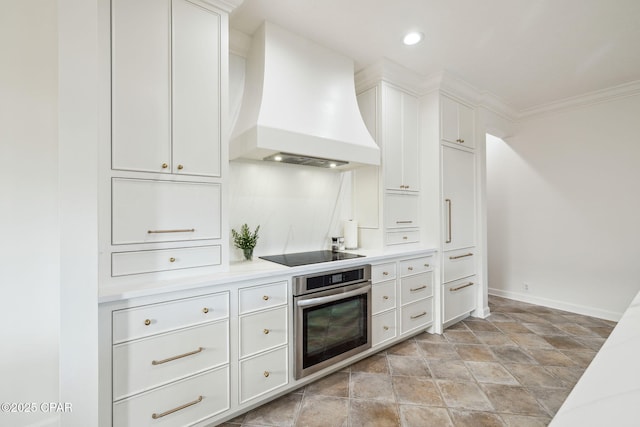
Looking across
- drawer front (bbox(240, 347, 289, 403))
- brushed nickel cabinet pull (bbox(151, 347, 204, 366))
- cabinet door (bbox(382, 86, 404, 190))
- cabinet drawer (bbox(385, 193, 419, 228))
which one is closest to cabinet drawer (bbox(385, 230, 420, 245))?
cabinet drawer (bbox(385, 193, 419, 228))

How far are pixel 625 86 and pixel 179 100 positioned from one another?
4.71 meters

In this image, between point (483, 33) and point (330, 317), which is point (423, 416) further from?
point (483, 33)

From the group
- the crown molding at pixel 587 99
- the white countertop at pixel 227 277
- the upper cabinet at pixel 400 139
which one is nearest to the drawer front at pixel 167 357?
the white countertop at pixel 227 277

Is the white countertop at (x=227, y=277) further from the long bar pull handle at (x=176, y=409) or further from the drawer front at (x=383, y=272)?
the long bar pull handle at (x=176, y=409)

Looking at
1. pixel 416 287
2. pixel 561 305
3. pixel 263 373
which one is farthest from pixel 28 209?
pixel 561 305

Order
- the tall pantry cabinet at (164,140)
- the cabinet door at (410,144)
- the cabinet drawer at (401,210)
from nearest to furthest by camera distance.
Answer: the tall pantry cabinet at (164,140) < the cabinet drawer at (401,210) < the cabinet door at (410,144)

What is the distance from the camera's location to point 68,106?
127 centimetres

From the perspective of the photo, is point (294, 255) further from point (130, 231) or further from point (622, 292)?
point (622, 292)

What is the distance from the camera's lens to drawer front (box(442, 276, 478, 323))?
3.16m

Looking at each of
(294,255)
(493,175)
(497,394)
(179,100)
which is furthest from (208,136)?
(493,175)

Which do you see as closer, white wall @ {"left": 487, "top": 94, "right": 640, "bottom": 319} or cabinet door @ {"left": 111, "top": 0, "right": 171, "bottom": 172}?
cabinet door @ {"left": 111, "top": 0, "right": 171, "bottom": 172}

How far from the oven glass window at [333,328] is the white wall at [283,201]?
74 cm

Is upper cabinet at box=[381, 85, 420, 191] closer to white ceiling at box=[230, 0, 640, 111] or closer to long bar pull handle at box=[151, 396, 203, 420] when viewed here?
white ceiling at box=[230, 0, 640, 111]

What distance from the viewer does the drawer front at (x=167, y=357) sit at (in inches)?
56.3
